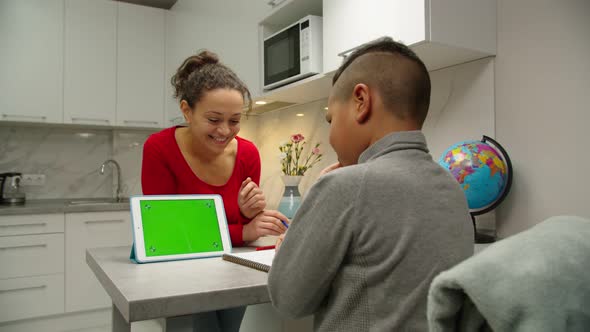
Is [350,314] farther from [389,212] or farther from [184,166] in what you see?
[184,166]

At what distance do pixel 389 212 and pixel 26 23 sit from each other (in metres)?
3.26

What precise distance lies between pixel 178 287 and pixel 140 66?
9.74ft

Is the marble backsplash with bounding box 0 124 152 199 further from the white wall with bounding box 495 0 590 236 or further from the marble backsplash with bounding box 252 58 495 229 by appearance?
the white wall with bounding box 495 0 590 236

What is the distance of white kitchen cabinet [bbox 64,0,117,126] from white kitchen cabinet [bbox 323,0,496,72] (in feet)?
7.15

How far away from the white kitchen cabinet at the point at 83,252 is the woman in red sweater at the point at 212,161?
176 cm

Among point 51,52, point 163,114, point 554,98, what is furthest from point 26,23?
point 554,98

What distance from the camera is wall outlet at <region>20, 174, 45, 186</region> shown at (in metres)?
3.24

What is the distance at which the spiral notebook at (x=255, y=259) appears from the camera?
0.96 metres

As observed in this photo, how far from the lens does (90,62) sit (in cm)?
327

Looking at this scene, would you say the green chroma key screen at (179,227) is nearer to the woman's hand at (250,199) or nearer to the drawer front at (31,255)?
the woman's hand at (250,199)

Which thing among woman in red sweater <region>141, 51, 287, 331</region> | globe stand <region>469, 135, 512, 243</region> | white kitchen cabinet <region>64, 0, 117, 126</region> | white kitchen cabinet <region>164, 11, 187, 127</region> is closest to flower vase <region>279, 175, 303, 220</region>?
woman in red sweater <region>141, 51, 287, 331</region>

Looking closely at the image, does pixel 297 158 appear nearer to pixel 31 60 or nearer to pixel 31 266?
pixel 31 266

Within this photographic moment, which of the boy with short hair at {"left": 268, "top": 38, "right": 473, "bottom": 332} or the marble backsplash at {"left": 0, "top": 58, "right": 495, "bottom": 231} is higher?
the marble backsplash at {"left": 0, "top": 58, "right": 495, "bottom": 231}

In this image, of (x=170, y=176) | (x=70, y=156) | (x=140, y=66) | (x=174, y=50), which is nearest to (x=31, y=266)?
(x=70, y=156)
